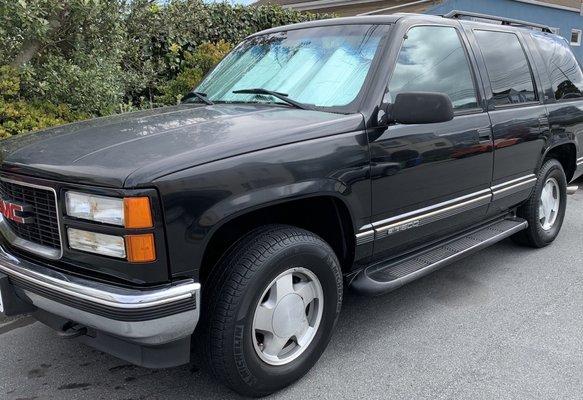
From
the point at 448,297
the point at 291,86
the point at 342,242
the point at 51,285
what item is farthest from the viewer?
the point at 448,297

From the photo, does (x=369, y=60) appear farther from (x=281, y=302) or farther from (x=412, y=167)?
(x=281, y=302)

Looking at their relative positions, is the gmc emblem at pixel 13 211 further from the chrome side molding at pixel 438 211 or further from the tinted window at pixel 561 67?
the tinted window at pixel 561 67

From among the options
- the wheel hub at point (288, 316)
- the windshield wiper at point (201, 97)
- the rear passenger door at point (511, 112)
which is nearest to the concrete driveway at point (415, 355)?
the wheel hub at point (288, 316)

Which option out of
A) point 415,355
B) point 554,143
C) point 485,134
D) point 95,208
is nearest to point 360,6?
point 554,143

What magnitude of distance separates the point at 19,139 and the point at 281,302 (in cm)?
168

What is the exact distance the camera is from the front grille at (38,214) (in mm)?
2457

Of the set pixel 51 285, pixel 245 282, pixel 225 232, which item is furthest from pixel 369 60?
pixel 51 285

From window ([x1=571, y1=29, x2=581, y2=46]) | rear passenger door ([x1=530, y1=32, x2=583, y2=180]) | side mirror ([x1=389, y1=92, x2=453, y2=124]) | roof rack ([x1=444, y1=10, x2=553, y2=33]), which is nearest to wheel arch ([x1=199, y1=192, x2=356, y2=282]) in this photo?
side mirror ([x1=389, y1=92, x2=453, y2=124])

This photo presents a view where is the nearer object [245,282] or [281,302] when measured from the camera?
[245,282]

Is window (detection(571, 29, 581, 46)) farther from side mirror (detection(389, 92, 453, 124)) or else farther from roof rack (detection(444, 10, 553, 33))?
side mirror (detection(389, 92, 453, 124))

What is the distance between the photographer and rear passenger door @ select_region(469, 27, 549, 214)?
13.2ft

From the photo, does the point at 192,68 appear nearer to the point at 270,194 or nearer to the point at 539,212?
the point at 539,212

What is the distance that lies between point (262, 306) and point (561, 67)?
395 centimetres

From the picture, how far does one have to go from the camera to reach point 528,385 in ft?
9.46
